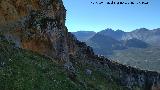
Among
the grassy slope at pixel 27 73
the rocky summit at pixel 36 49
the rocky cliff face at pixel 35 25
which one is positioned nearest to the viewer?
the grassy slope at pixel 27 73

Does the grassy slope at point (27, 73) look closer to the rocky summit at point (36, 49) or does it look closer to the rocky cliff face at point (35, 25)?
the rocky summit at point (36, 49)

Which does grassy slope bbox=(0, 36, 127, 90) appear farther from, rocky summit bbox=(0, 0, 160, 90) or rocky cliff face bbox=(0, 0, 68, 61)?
rocky cliff face bbox=(0, 0, 68, 61)

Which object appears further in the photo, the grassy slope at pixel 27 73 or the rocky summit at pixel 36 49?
the rocky summit at pixel 36 49

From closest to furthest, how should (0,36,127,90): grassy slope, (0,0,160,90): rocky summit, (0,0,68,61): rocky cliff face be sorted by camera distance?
(0,36,127,90): grassy slope
(0,0,160,90): rocky summit
(0,0,68,61): rocky cliff face

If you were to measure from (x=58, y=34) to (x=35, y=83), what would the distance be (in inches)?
864

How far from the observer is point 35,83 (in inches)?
1093

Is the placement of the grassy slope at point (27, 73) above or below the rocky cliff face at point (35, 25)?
below

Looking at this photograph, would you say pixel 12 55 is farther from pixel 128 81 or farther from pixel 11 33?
pixel 128 81

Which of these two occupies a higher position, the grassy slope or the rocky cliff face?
the rocky cliff face

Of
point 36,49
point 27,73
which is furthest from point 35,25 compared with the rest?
point 27,73

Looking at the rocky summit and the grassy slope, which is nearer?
the grassy slope

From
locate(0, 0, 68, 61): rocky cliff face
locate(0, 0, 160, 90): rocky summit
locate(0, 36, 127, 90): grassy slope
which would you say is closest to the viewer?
locate(0, 36, 127, 90): grassy slope

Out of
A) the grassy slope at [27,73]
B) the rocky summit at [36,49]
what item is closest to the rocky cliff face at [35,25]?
the rocky summit at [36,49]

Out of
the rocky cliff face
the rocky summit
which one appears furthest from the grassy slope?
the rocky cliff face
